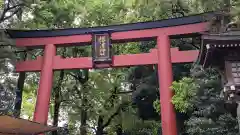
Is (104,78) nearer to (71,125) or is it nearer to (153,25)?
(71,125)

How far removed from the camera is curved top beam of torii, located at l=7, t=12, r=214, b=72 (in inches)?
444

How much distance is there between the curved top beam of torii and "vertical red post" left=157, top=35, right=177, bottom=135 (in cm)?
26

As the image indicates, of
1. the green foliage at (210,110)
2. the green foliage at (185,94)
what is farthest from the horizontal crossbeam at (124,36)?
the green foliage at (185,94)

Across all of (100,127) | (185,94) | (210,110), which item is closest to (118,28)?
(185,94)

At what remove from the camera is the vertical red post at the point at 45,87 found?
11.4 m

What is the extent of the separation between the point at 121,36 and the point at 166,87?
9.13ft

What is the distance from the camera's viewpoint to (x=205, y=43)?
290 inches

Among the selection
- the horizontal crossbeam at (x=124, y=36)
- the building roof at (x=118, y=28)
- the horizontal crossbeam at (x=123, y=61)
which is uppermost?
the building roof at (x=118, y=28)

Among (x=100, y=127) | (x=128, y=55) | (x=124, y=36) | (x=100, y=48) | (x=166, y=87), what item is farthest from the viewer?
(x=100, y=127)

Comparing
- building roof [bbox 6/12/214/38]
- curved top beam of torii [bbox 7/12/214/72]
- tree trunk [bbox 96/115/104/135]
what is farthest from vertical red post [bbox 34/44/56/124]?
tree trunk [bbox 96/115/104/135]

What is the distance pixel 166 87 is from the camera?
10.6 meters

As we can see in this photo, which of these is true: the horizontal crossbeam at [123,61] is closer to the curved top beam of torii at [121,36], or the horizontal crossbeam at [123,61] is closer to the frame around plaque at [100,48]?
the curved top beam of torii at [121,36]

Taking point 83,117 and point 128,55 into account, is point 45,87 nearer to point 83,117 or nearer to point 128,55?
point 128,55

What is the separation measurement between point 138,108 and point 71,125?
5.32 m
